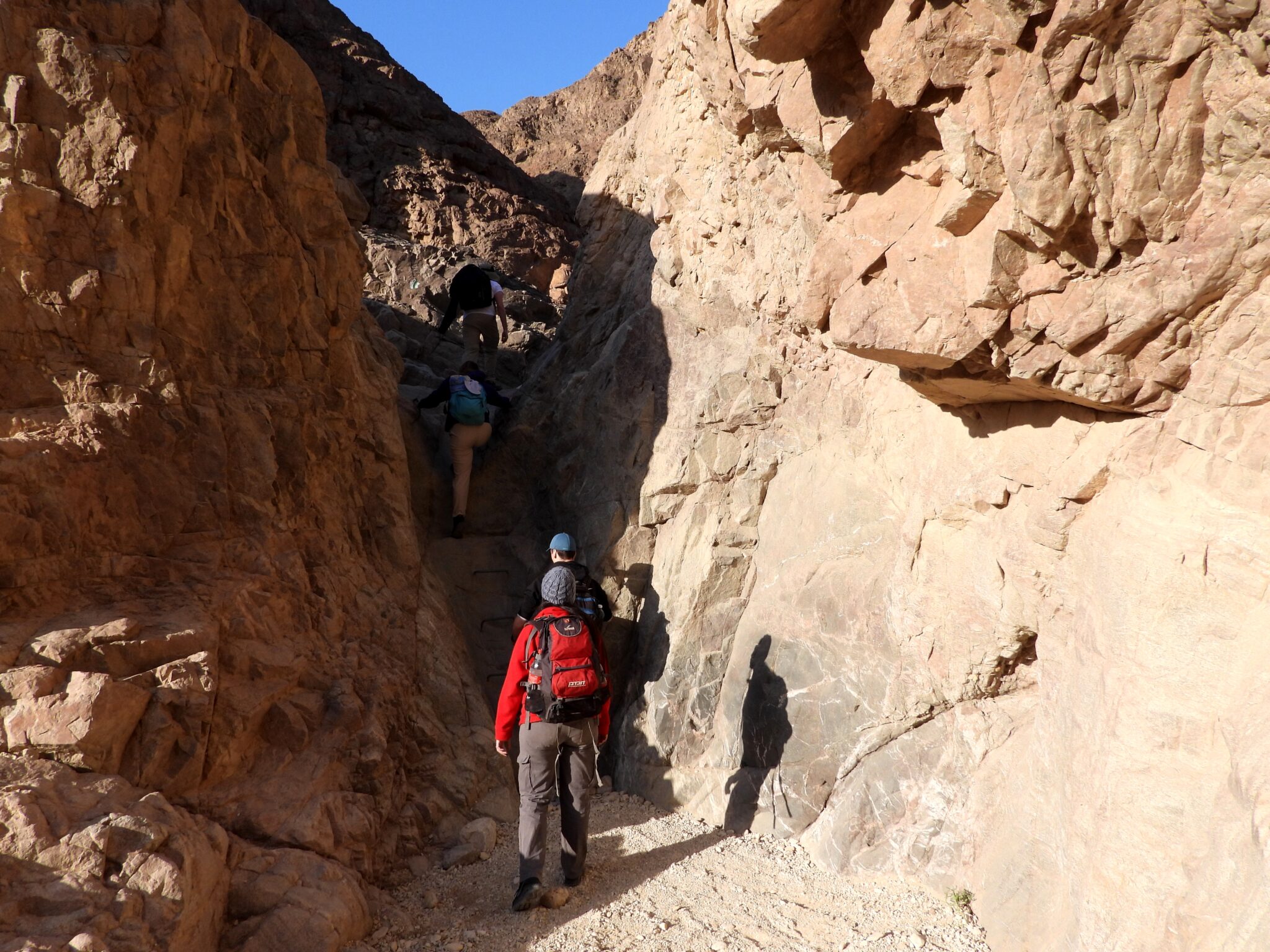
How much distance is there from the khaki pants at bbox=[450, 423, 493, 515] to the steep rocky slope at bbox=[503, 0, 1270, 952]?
4.67ft

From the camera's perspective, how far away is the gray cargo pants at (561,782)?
484cm

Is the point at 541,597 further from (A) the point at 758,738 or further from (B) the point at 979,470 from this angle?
(B) the point at 979,470

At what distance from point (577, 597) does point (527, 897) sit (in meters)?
1.72

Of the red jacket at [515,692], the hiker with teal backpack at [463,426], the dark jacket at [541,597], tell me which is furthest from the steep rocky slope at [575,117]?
the red jacket at [515,692]

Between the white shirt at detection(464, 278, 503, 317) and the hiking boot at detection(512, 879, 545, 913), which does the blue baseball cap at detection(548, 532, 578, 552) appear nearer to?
the hiking boot at detection(512, 879, 545, 913)

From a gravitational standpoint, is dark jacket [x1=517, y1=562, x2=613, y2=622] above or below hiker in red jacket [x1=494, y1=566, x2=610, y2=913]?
above

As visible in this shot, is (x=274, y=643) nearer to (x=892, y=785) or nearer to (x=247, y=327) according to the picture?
(x=247, y=327)

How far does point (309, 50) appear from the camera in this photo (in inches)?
563

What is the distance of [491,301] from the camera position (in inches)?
382

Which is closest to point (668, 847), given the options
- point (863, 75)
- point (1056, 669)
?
point (1056, 669)

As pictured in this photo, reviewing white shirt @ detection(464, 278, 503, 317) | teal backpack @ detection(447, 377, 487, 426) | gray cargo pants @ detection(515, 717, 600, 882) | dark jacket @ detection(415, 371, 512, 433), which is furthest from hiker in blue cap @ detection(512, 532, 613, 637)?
white shirt @ detection(464, 278, 503, 317)

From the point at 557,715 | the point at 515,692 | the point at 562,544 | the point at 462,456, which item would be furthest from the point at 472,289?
the point at 557,715

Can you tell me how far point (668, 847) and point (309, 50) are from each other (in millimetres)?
14150

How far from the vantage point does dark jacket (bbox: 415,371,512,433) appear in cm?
811
